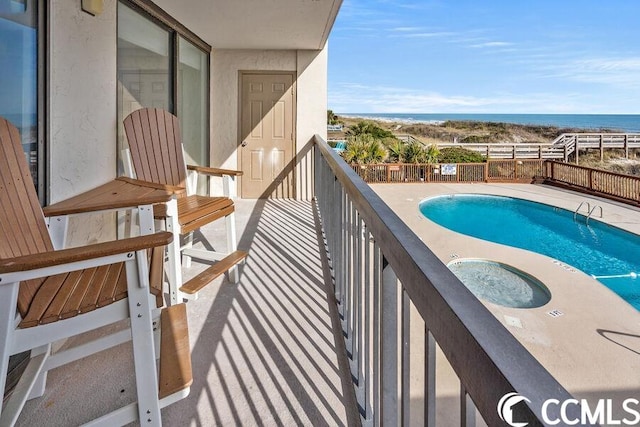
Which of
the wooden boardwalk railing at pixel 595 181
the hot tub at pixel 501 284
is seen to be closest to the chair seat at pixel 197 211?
the hot tub at pixel 501 284

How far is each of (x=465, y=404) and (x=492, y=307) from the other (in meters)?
5.16

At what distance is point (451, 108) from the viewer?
61188mm

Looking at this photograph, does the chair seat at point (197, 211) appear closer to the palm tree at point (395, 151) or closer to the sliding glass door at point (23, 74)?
the sliding glass door at point (23, 74)

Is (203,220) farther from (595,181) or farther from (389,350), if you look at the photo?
(595,181)

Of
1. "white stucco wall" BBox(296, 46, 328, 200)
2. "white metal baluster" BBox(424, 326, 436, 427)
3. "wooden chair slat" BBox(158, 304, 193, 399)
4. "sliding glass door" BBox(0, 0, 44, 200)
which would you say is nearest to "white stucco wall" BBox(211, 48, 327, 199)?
"white stucco wall" BBox(296, 46, 328, 200)

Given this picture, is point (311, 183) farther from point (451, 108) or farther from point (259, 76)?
point (451, 108)

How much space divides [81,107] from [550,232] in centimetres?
1107

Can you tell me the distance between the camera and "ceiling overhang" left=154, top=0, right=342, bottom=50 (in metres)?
3.58

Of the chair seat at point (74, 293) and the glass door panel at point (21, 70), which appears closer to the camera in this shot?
the chair seat at point (74, 293)

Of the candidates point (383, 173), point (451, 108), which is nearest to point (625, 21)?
point (451, 108)

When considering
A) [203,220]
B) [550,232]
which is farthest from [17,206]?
[550,232]

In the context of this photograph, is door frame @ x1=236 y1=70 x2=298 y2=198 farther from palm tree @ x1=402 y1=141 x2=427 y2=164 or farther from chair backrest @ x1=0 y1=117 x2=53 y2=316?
palm tree @ x1=402 y1=141 x2=427 y2=164

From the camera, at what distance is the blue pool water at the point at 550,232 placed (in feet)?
25.6

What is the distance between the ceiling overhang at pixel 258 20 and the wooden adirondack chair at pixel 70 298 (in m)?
2.67
